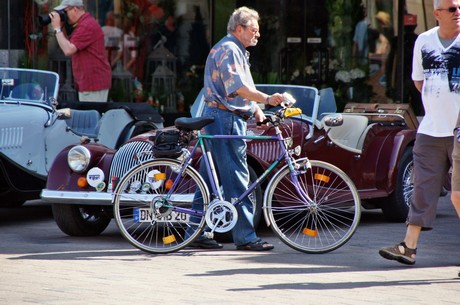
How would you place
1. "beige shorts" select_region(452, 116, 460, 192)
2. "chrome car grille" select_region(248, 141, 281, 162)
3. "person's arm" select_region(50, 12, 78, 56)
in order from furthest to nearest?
1. "person's arm" select_region(50, 12, 78, 56)
2. "chrome car grille" select_region(248, 141, 281, 162)
3. "beige shorts" select_region(452, 116, 460, 192)

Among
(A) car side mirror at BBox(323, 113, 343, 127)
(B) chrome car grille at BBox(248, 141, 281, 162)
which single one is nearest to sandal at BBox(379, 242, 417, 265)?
(B) chrome car grille at BBox(248, 141, 281, 162)

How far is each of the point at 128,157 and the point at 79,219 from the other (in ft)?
2.39

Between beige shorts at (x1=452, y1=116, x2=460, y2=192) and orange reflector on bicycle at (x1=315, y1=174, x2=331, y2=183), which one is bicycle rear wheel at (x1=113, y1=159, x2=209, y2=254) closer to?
orange reflector on bicycle at (x1=315, y1=174, x2=331, y2=183)

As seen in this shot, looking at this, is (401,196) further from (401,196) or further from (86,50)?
(86,50)

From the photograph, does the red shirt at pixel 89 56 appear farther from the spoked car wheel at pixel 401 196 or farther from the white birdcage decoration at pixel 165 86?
the white birdcage decoration at pixel 165 86

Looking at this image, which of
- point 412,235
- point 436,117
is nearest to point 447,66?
point 436,117

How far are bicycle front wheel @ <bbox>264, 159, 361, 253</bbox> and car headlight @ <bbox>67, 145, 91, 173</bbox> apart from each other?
5.80 ft

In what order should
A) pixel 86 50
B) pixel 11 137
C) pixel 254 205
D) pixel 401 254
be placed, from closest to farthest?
pixel 401 254 < pixel 254 205 < pixel 11 137 < pixel 86 50

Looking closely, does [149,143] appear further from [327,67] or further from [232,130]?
[327,67]

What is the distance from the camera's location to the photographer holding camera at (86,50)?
1255cm

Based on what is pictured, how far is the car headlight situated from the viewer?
9.43 m

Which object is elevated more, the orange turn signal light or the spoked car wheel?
the orange turn signal light

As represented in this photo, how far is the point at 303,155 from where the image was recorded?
9.97 m

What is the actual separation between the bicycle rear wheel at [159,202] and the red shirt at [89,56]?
426 centimetres
